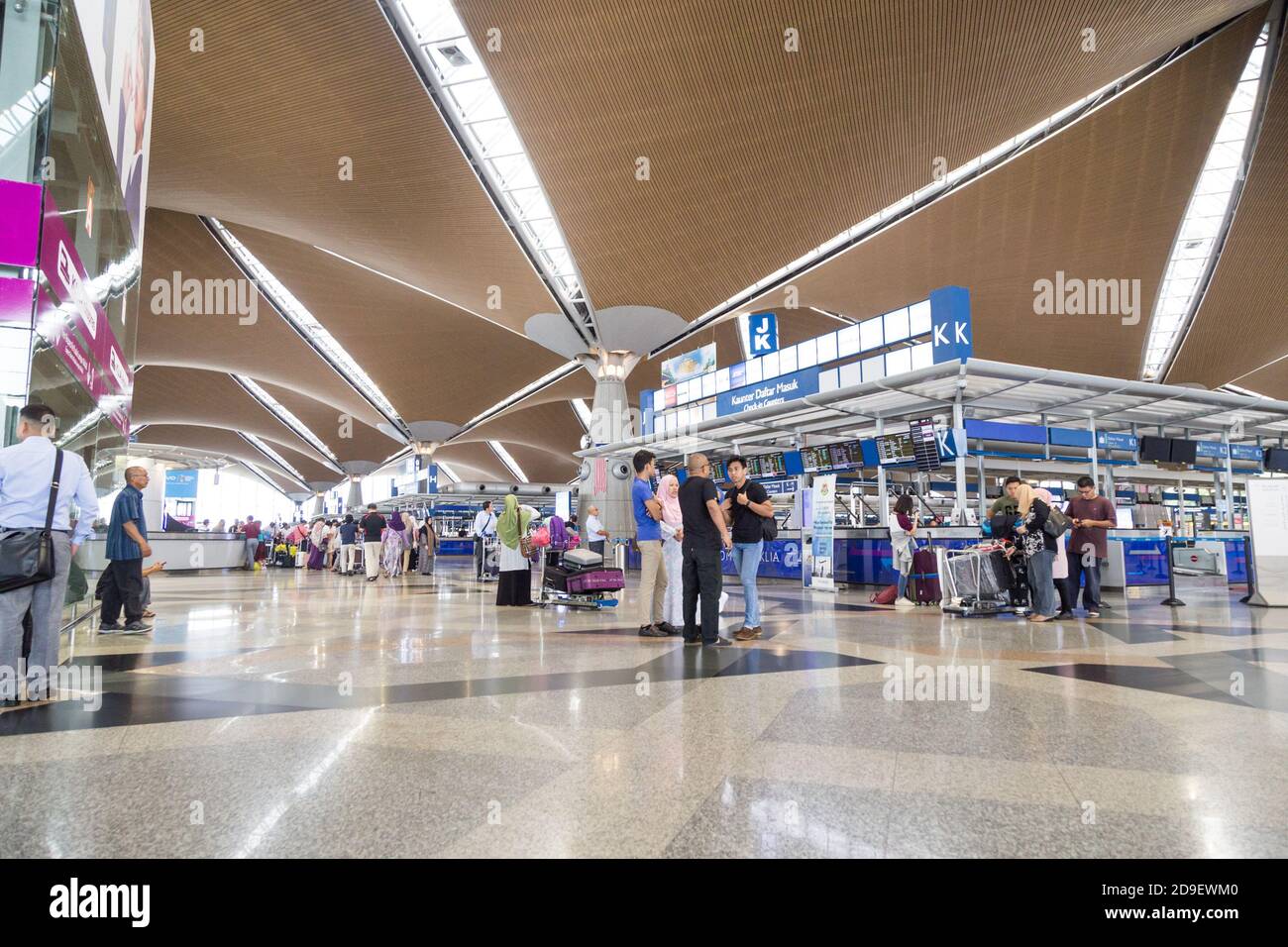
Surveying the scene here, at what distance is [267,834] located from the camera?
2.12m

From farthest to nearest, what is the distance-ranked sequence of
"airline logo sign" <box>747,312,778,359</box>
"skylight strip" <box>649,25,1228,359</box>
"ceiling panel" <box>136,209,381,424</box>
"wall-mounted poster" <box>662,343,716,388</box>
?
1. "ceiling panel" <box>136,209,381,424</box>
2. "airline logo sign" <box>747,312,778,359</box>
3. "wall-mounted poster" <box>662,343,716,388</box>
4. "skylight strip" <box>649,25,1228,359</box>

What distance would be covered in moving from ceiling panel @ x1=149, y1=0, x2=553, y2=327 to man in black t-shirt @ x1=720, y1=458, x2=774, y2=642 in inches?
531

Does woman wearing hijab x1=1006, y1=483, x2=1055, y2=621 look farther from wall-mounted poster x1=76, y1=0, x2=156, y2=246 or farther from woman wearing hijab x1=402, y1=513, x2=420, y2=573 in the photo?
woman wearing hijab x1=402, y1=513, x2=420, y2=573

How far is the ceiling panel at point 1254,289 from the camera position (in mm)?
20469

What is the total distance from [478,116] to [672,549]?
14.9m

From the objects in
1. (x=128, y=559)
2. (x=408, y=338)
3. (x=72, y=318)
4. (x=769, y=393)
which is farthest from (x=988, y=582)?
(x=408, y=338)

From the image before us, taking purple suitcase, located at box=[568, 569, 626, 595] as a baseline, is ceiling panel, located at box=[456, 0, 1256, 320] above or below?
above

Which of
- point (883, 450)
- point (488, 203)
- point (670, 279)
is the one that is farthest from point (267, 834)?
point (670, 279)

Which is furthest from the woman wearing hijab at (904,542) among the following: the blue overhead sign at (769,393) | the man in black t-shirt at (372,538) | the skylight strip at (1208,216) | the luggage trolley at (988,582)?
the skylight strip at (1208,216)

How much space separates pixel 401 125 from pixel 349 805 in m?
18.1

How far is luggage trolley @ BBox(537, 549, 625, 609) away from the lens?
983 cm

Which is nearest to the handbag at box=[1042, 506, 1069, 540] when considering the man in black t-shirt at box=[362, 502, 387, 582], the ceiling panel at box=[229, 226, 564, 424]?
the man in black t-shirt at box=[362, 502, 387, 582]

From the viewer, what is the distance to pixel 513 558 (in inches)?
407
